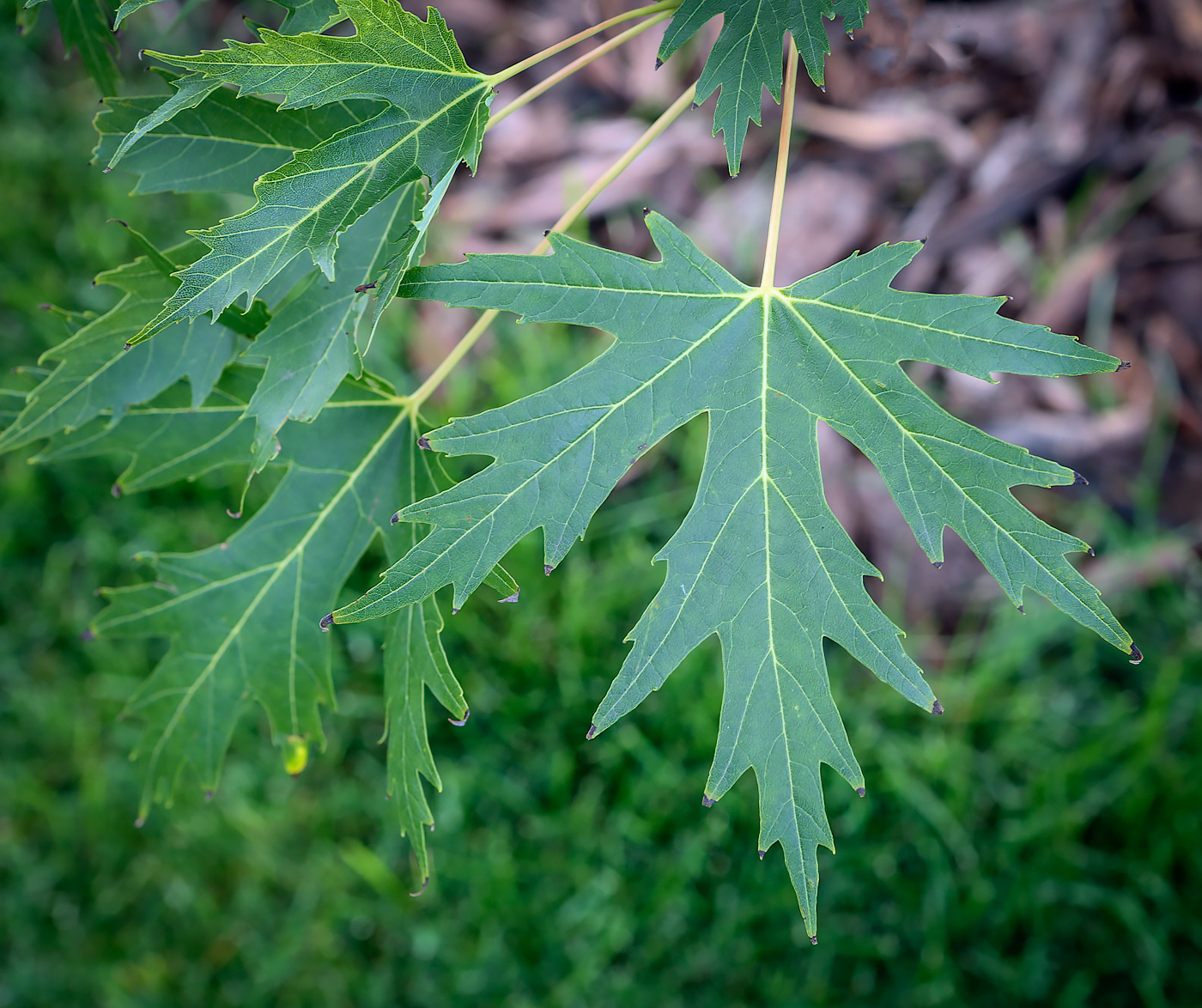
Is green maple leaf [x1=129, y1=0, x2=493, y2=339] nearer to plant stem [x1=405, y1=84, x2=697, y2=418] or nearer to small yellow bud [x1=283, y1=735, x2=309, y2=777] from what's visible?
plant stem [x1=405, y1=84, x2=697, y2=418]

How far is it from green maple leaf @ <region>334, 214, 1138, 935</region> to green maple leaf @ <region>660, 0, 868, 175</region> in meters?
0.10

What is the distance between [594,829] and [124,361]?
4.16 feet

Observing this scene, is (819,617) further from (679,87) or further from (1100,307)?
(679,87)

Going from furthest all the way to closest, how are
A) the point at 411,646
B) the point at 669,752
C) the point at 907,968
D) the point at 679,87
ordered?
the point at 679,87 → the point at 669,752 → the point at 907,968 → the point at 411,646

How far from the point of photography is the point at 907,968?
1627mm

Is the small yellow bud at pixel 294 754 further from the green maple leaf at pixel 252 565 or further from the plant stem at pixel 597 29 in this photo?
the plant stem at pixel 597 29

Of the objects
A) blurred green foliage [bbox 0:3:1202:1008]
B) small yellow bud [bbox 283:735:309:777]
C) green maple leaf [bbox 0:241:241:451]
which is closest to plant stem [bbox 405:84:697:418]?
green maple leaf [bbox 0:241:241:451]

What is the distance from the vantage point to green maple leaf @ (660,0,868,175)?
696mm

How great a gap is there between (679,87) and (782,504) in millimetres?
1778

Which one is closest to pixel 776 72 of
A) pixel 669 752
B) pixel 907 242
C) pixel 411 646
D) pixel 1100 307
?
pixel 907 242

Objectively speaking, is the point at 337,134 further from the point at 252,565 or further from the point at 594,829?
the point at 594,829

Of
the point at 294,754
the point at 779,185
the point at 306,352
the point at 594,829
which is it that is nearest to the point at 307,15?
the point at 306,352

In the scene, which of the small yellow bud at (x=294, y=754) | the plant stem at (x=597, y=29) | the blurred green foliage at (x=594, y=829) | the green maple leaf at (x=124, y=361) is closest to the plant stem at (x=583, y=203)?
the plant stem at (x=597, y=29)

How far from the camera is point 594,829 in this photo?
5.75 feet
